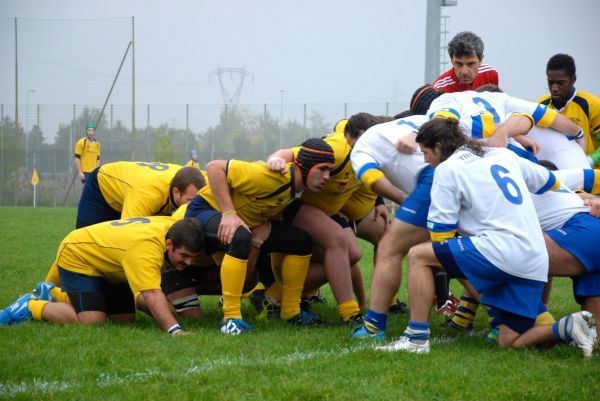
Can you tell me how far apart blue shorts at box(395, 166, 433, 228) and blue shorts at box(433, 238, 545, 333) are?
58 centimetres

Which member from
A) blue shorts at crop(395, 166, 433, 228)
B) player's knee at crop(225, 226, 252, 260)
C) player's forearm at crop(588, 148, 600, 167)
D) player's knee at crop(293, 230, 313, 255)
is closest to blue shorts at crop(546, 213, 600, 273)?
blue shorts at crop(395, 166, 433, 228)

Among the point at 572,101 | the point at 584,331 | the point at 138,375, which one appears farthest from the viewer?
the point at 572,101

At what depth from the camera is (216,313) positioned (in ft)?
23.2

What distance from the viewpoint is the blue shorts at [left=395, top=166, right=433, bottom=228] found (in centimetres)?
570

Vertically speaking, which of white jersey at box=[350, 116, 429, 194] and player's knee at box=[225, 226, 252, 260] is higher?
white jersey at box=[350, 116, 429, 194]

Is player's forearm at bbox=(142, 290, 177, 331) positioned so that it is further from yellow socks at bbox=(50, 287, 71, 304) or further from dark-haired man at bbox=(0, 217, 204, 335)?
yellow socks at bbox=(50, 287, 71, 304)

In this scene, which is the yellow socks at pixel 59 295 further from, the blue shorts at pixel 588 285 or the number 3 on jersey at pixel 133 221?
the blue shorts at pixel 588 285

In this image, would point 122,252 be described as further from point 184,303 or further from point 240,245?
point 184,303

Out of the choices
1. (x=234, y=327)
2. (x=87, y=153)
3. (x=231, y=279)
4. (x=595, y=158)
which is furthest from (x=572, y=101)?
(x=87, y=153)

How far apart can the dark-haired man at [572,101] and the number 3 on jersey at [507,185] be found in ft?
7.49

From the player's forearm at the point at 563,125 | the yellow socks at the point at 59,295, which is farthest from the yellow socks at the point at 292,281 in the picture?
the player's forearm at the point at 563,125

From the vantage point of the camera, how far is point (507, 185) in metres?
5.07

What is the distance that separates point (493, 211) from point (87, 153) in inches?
699

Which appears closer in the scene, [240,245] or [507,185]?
[507,185]
